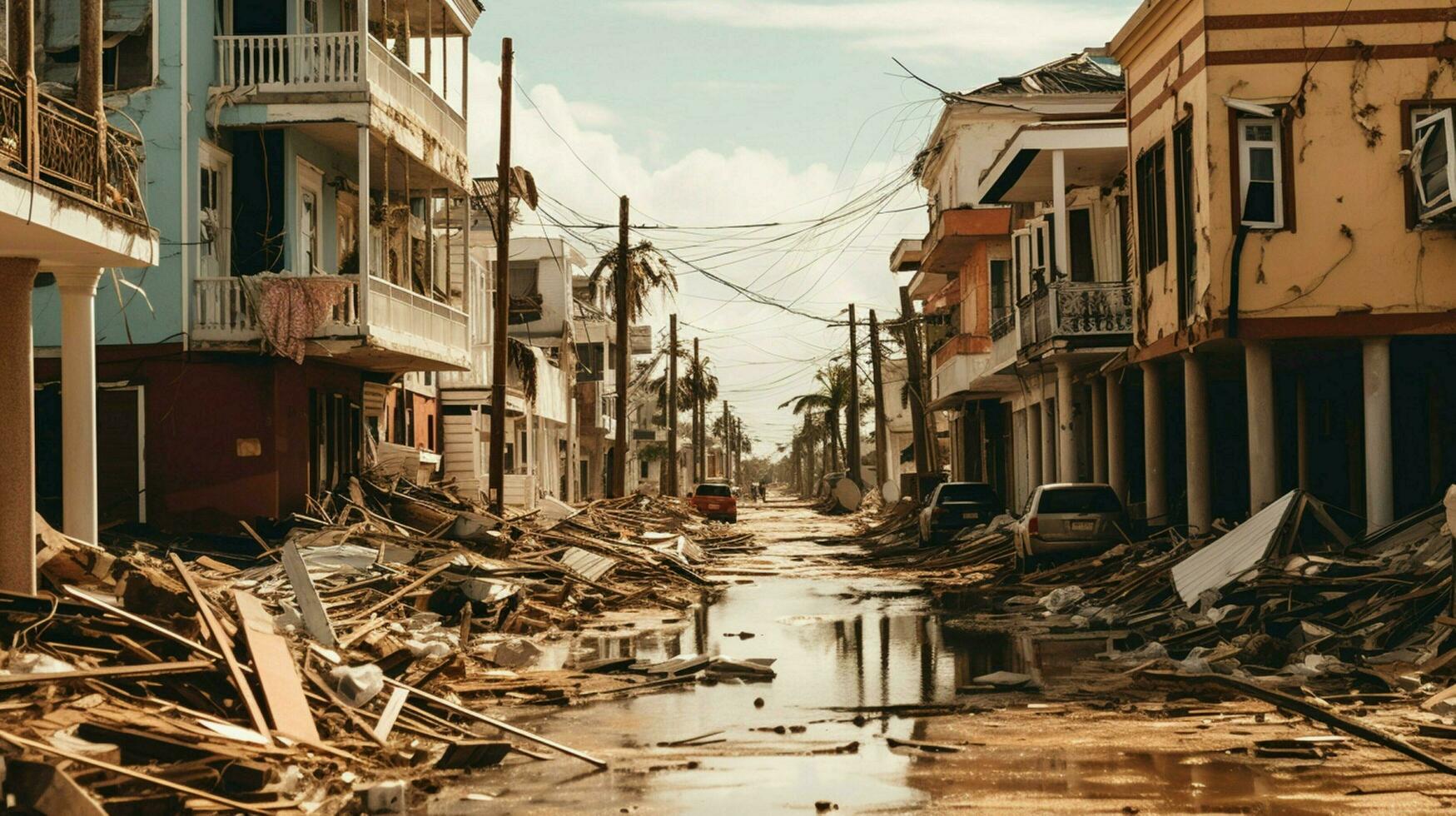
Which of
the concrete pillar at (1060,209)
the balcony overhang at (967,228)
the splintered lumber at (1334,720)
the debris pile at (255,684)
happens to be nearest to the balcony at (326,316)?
the debris pile at (255,684)

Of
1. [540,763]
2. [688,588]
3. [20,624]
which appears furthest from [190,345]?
[540,763]

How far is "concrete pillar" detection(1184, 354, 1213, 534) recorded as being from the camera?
25.3 m

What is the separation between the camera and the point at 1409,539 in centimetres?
1895

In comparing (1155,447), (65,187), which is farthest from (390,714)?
(1155,447)

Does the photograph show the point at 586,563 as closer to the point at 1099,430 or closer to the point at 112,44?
the point at 112,44

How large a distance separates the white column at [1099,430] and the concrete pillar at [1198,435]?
9016 mm

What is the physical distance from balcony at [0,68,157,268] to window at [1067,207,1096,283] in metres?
23.0

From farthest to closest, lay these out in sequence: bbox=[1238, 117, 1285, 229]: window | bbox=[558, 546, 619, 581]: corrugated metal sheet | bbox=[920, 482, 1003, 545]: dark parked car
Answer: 1. bbox=[920, 482, 1003, 545]: dark parked car
2. bbox=[558, 546, 619, 581]: corrugated metal sheet
3. bbox=[1238, 117, 1285, 229]: window

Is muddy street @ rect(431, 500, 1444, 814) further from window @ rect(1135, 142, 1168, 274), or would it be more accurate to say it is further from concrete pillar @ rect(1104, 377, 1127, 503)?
concrete pillar @ rect(1104, 377, 1127, 503)

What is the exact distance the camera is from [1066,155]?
1294 inches

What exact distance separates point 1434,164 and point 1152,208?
630 centimetres

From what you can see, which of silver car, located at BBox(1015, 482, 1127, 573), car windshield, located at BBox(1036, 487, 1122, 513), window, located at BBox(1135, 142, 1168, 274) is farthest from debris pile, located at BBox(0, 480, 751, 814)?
window, located at BBox(1135, 142, 1168, 274)

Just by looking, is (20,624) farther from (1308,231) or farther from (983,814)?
(1308,231)

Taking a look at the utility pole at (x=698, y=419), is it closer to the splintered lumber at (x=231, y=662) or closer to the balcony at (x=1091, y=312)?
the balcony at (x=1091, y=312)
